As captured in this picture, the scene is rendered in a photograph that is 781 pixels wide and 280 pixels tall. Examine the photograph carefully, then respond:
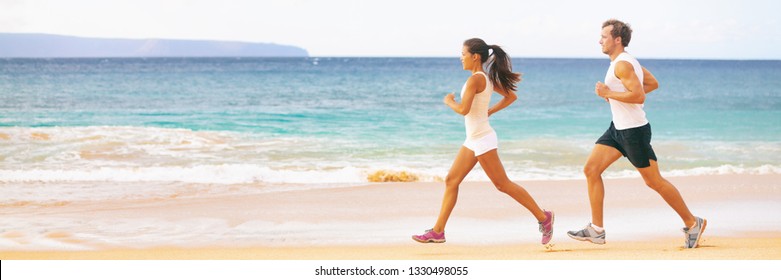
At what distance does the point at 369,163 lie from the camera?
1028 centimetres

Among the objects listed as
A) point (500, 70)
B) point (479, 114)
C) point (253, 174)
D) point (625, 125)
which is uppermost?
point (253, 174)

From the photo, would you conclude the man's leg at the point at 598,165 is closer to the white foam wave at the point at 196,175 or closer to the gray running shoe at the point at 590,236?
the gray running shoe at the point at 590,236

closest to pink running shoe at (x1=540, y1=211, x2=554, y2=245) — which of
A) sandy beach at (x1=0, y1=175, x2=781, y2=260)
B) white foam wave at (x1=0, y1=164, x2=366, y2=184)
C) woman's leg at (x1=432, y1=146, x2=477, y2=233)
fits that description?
sandy beach at (x1=0, y1=175, x2=781, y2=260)

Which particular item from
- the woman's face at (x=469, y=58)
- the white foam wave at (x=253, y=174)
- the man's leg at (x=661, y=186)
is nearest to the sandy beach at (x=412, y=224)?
the man's leg at (x=661, y=186)

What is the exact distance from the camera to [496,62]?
441 centimetres

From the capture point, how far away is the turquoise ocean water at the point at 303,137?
8.96 metres

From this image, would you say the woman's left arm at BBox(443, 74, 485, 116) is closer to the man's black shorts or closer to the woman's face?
the woman's face

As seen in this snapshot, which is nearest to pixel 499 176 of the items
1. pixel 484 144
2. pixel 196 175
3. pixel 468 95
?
pixel 484 144

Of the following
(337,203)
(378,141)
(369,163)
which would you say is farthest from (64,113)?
(337,203)

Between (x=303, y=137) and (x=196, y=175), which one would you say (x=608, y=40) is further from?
(x=303, y=137)

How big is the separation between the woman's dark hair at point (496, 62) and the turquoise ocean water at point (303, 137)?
3.86m

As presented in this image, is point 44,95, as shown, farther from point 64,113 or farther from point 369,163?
point 369,163

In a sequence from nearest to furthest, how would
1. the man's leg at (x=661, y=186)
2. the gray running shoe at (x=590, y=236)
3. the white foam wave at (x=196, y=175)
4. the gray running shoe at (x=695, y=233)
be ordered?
the man's leg at (x=661, y=186) < the gray running shoe at (x=695, y=233) < the gray running shoe at (x=590, y=236) < the white foam wave at (x=196, y=175)

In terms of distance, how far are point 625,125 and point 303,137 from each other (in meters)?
9.34
